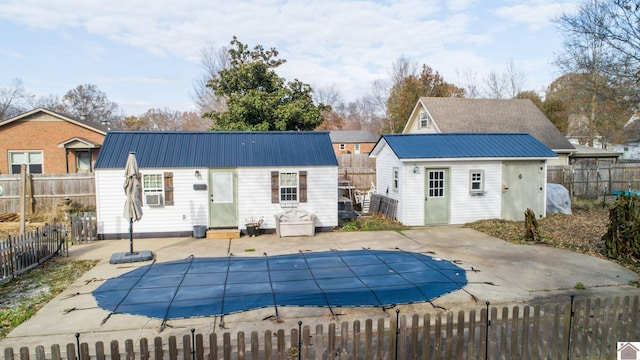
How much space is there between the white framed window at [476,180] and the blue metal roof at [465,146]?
683 millimetres

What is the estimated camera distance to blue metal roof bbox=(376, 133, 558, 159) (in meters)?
14.8

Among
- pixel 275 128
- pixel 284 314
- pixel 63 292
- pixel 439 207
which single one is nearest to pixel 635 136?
pixel 439 207

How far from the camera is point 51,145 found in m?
21.8

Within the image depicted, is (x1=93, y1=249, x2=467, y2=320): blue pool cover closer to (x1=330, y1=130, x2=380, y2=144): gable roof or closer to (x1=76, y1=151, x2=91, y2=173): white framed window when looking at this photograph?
(x1=76, y1=151, x2=91, y2=173): white framed window

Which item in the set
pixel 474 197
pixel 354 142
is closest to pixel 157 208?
pixel 474 197

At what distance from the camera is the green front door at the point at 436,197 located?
14.9m

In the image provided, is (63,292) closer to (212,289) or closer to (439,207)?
(212,289)

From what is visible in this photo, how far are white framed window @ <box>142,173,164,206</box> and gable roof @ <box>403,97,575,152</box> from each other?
17.3 metres

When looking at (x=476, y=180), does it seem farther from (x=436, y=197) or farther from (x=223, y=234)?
(x=223, y=234)

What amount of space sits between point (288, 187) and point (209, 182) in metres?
2.72

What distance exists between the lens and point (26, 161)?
21.4m

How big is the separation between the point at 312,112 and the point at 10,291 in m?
15.8

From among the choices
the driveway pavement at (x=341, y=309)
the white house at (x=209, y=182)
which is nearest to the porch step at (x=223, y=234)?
the driveway pavement at (x=341, y=309)

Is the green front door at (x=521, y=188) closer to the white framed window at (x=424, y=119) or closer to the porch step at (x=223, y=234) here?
the porch step at (x=223, y=234)
